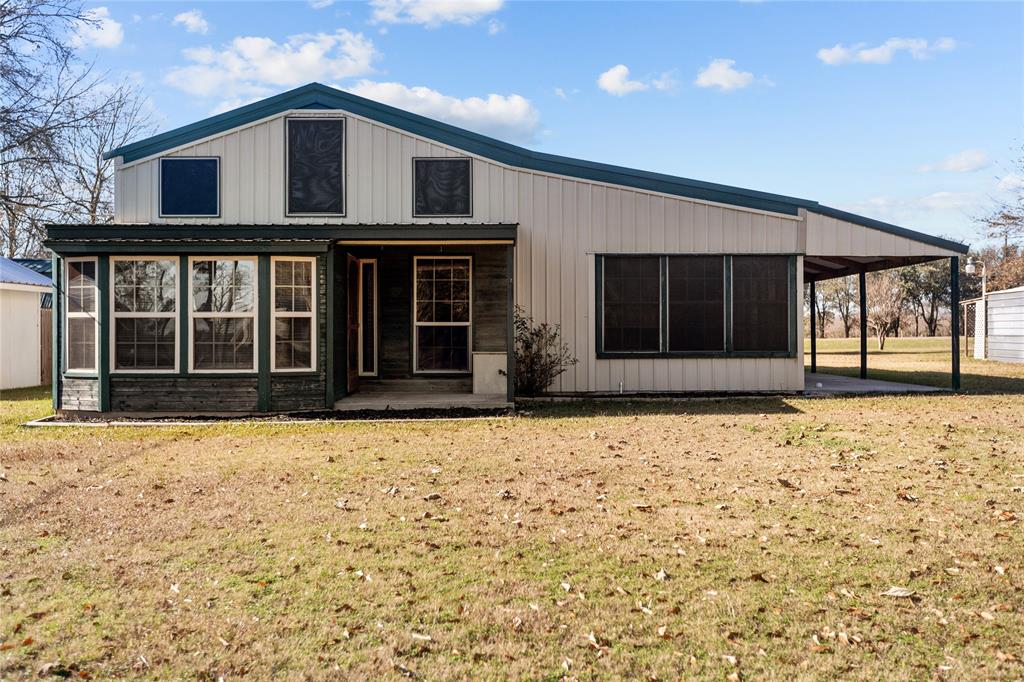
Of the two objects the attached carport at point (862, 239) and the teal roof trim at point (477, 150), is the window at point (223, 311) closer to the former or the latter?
the teal roof trim at point (477, 150)

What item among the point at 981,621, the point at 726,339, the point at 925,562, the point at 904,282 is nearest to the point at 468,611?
the point at 981,621

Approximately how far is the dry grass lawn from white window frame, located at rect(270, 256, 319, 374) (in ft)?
8.78

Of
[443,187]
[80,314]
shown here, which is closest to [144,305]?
[80,314]

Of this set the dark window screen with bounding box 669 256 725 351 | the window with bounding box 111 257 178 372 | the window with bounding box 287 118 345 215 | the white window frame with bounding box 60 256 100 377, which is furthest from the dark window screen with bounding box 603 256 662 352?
the white window frame with bounding box 60 256 100 377

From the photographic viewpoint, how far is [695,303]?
12.3m

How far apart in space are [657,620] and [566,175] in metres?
10.1

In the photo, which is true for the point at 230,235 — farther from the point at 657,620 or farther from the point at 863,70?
the point at 863,70

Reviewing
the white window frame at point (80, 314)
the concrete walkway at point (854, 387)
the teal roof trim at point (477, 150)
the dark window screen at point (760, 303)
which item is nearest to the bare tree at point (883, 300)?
the concrete walkway at point (854, 387)

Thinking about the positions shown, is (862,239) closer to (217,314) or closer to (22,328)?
(217,314)

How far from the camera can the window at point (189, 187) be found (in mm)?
12289

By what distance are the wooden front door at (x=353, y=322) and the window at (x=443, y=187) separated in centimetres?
158

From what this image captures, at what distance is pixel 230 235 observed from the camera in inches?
419

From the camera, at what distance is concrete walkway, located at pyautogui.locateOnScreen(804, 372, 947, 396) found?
42.4ft

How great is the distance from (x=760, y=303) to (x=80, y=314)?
37.3ft
